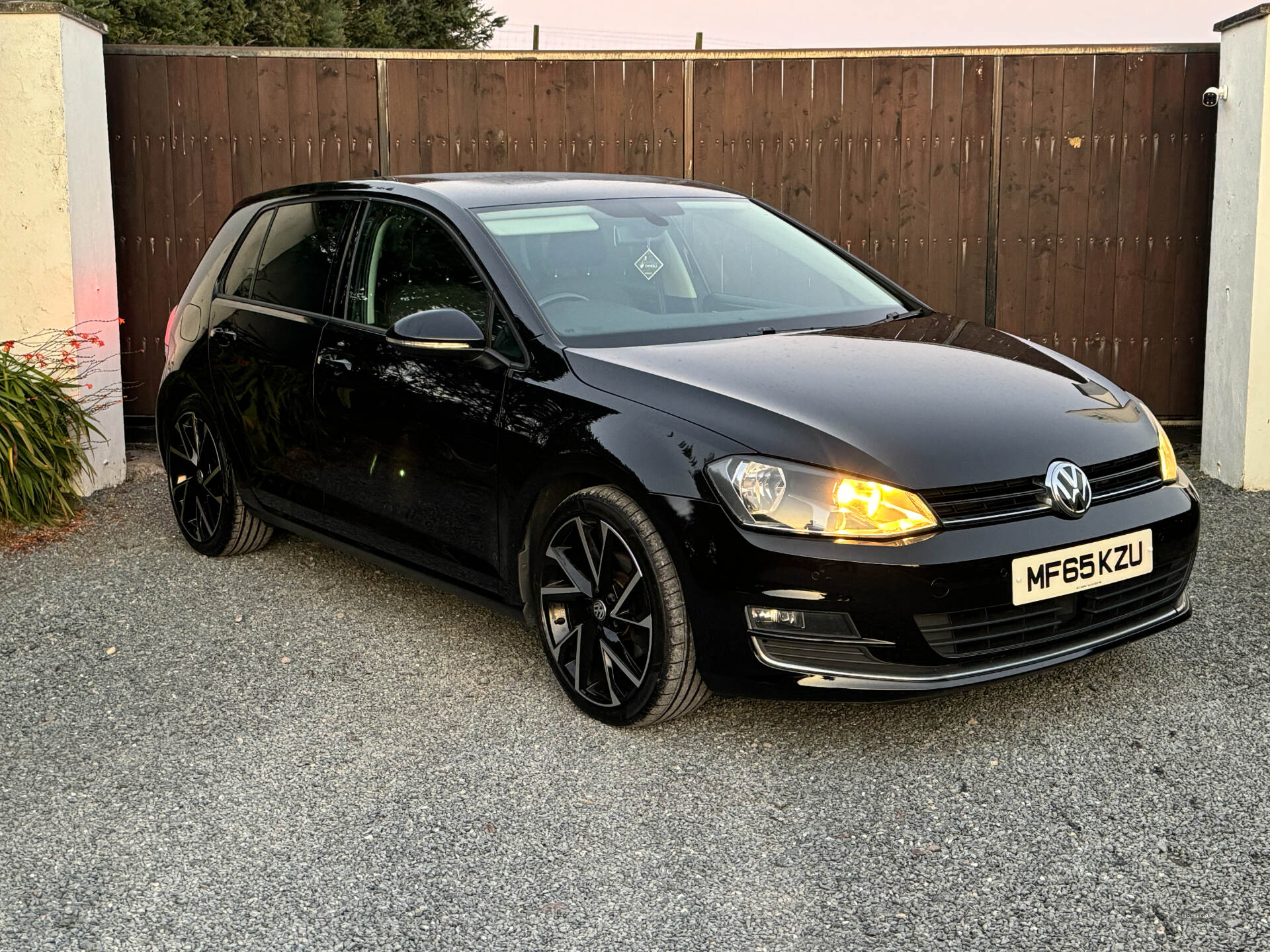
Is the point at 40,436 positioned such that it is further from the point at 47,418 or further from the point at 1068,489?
the point at 1068,489

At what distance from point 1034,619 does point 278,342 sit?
3136 millimetres

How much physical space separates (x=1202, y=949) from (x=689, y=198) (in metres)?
3.38

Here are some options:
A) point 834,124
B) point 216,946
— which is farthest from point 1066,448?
point 834,124

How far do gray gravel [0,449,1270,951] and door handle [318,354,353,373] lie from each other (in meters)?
1.00

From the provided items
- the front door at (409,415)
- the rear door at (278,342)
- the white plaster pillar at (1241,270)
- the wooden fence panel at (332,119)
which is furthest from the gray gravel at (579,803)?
the wooden fence panel at (332,119)

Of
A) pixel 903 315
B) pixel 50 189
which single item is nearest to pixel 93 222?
pixel 50 189

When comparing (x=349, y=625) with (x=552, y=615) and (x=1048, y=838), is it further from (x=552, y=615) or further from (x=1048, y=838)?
(x=1048, y=838)

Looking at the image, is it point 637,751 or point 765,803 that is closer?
point 765,803

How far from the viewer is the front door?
448cm

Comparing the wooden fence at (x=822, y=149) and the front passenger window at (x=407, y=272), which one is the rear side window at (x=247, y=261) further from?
the wooden fence at (x=822, y=149)

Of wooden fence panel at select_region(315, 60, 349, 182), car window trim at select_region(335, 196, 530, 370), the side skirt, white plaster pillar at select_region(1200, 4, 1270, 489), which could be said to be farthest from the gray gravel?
wooden fence panel at select_region(315, 60, 349, 182)

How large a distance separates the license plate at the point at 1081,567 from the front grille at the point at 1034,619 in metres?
0.03

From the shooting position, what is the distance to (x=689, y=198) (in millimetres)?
5371

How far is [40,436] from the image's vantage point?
7.20 m
